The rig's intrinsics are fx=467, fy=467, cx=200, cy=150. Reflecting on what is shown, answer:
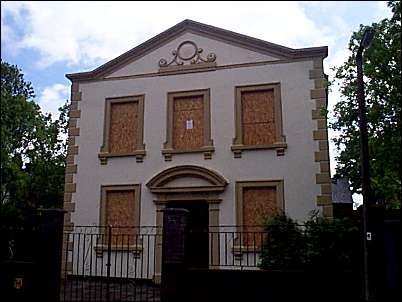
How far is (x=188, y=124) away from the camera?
14.4 meters

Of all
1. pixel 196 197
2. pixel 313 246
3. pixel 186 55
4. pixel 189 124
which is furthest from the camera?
pixel 186 55

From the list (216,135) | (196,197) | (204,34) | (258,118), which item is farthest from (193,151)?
(204,34)

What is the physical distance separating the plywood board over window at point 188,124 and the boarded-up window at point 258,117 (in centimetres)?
110

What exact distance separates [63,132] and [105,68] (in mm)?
5400

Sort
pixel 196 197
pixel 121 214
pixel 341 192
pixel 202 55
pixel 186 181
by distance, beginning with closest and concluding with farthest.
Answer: pixel 196 197 → pixel 186 181 → pixel 121 214 → pixel 202 55 → pixel 341 192

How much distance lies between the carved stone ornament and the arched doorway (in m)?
3.46

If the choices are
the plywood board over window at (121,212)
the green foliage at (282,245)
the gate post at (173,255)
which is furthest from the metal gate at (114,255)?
the green foliage at (282,245)

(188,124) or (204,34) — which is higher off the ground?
(204,34)

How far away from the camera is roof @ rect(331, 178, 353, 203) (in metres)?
21.9

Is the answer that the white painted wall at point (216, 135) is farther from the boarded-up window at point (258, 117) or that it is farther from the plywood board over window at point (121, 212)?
the boarded-up window at point (258, 117)

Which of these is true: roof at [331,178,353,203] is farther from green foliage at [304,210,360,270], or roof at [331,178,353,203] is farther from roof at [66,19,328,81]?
green foliage at [304,210,360,270]

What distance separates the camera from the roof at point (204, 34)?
13.7 m

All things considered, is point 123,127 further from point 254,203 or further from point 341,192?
point 341,192

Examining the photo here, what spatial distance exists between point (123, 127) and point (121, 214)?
277cm
